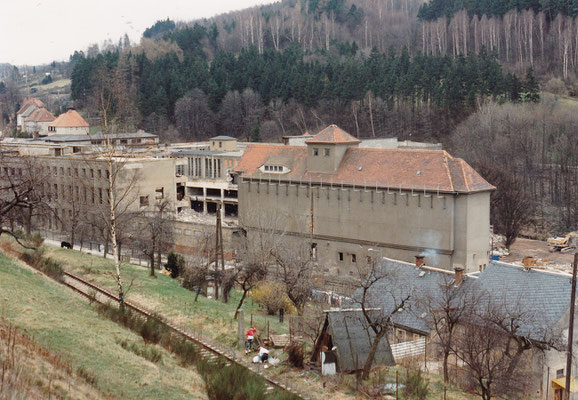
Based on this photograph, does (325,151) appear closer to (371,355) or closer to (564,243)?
(564,243)

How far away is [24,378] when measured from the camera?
12859mm

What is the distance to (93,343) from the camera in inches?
710

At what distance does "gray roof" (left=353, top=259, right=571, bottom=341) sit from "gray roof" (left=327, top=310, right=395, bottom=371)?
69.4 inches

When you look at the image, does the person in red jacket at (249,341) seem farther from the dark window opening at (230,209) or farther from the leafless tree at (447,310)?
the dark window opening at (230,209)

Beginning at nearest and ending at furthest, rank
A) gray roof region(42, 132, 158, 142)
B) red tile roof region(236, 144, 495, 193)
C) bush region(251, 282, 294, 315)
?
bush region(251, 282, 294, 315) → red tile roof region(236, 144, 495, 193) → gray roof region(42, 132, 158, 142)

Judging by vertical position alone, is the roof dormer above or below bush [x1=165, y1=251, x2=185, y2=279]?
above

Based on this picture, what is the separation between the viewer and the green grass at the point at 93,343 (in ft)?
52.8

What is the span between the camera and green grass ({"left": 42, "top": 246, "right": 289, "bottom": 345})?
25.1 meters

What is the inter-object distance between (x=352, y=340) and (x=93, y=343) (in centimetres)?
843

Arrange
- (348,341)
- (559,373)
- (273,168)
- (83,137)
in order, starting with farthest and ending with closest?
(83,137)
(273,168)
(559,373)
(348,341)

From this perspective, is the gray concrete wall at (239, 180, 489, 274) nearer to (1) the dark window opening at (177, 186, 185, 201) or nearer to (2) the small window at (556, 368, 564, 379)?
(2) the small window at (556, 368, 564, 379)

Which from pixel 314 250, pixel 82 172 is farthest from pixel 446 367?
pixel 82 172

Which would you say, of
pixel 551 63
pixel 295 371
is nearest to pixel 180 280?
pixel 295 371

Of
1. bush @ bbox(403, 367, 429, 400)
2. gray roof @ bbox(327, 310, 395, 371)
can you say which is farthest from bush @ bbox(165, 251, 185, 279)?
bush @ bbox(403, 367, 429, 400)
